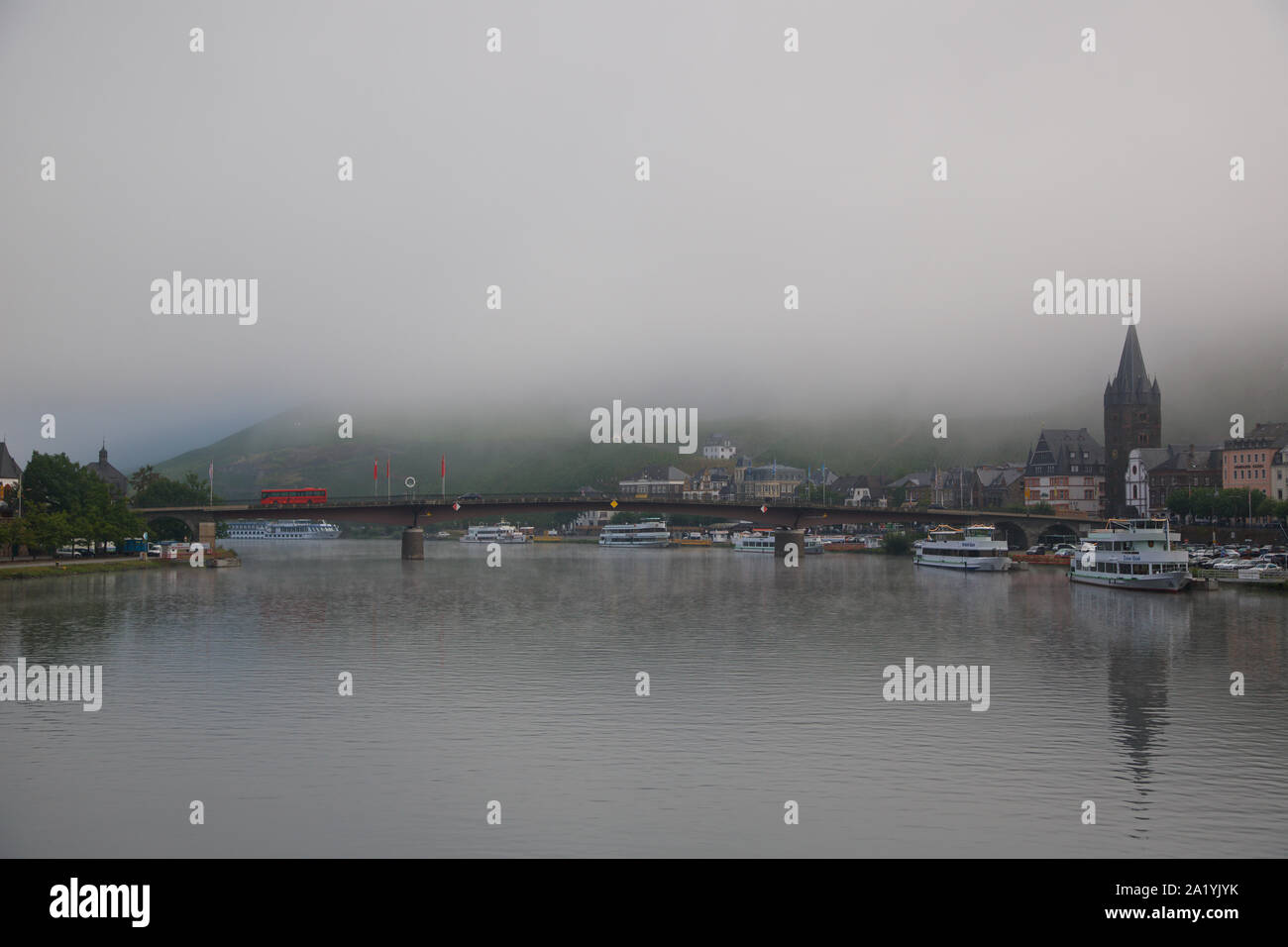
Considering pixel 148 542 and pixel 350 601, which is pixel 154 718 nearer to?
pixel 350 601

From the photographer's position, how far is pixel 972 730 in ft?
107

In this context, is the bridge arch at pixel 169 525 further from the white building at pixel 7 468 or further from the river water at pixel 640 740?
the river water at pixel 640 740

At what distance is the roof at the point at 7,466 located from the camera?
163 metres

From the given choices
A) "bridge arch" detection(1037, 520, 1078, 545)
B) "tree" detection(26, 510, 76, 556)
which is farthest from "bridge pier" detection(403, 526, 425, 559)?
"bridge arch" detection(1037, 520, 1078, 545)

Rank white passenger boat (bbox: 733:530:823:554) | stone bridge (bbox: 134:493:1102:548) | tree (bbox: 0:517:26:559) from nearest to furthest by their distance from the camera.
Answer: tree (bbox: 0:517:26:559)
stone bridge (bbox: 134:493:1102:548)
white passenger boat (bbox: 733:530:823:554)

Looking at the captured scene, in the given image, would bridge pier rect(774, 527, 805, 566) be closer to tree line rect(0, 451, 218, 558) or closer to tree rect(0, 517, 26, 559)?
tree line rect(0, 451, 218, 558)

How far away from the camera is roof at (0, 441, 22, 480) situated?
163 m

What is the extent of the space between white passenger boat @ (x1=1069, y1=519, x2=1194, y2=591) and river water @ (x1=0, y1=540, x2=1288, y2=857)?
2299 cm

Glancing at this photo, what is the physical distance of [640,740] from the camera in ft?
102

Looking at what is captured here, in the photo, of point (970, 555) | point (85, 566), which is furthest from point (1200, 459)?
point (85, 566)

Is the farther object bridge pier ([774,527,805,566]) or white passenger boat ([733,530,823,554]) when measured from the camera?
white passenger boat ([733,530,823,554])

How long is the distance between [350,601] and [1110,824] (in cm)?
6590

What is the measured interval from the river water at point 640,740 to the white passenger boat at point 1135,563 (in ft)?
75.4
